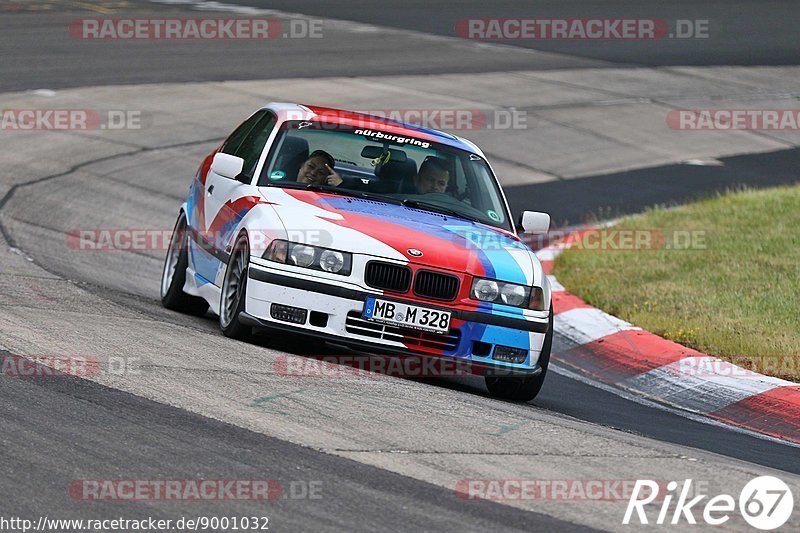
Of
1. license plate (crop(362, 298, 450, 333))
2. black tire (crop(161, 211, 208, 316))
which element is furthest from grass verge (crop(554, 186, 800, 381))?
black tire (crop(161, 211, 208, 316))

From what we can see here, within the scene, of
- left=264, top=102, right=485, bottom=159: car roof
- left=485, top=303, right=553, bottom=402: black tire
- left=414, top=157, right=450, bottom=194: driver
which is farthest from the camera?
left=264, top=102, right=485, bottom=159: car roof

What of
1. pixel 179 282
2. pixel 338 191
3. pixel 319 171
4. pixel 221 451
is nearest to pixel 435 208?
pixel 338 191

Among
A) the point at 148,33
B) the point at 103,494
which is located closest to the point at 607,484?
the point at 103,494

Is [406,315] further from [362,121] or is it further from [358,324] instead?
[362,121]

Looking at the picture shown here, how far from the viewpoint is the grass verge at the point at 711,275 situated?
32.0ft

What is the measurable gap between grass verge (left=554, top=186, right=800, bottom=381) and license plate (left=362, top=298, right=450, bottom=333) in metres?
2.50

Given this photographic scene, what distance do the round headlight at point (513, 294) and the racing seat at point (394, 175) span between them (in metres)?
1.30

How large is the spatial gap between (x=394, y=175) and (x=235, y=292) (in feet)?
4.56

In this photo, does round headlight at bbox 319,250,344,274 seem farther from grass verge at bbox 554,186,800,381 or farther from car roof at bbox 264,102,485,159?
grass verge at bbox 554,186,800,381

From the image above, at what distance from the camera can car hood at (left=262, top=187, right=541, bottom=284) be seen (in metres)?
7.82

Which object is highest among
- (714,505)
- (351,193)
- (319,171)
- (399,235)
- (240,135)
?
(240,135)

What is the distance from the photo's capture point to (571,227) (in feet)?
51.0

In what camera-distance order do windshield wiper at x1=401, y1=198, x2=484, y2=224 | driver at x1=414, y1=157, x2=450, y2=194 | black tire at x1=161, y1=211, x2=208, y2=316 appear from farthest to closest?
black tire at x1=161, y1=211, x2=208, y2=316 < driver at x1=414, y1=157, x2=450, y2=194 < windshield wiper at x1=401, y1=198, x2=484, y2=224

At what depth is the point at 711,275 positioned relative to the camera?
1184cm
